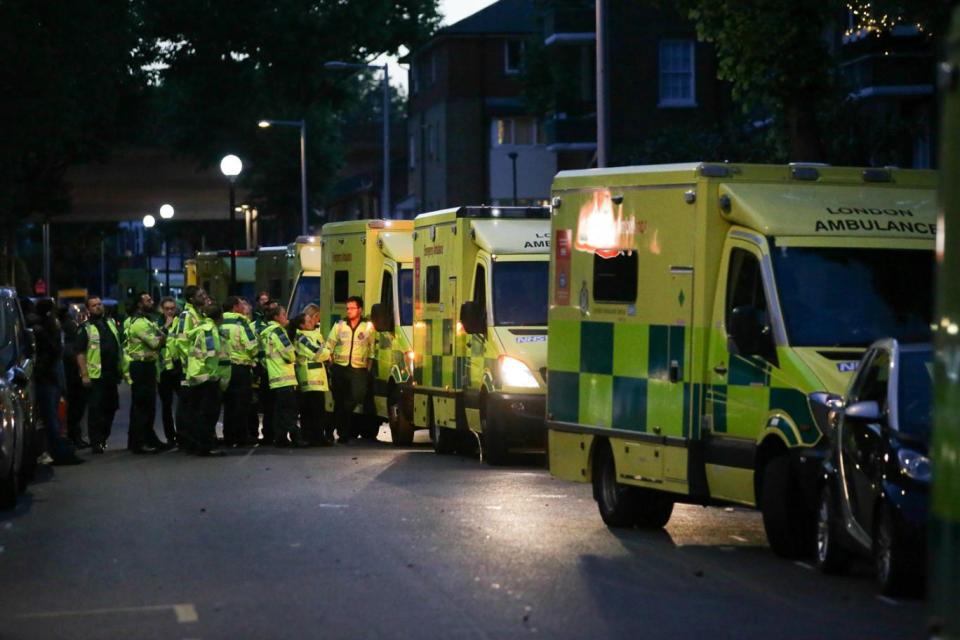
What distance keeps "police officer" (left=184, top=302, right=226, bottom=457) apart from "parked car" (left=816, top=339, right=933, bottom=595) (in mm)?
11344

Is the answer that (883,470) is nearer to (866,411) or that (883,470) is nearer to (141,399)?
(866,411)

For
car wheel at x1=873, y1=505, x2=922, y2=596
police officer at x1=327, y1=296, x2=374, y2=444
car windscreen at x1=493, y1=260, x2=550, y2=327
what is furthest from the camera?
police officer at x1=327, y1=296, x2=374, y2=444

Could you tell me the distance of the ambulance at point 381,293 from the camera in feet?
82.3

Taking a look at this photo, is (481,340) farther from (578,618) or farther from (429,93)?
(429,93)

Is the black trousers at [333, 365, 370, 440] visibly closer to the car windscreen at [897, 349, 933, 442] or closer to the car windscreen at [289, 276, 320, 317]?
the car windscreen at [289, 276, 320, 317]

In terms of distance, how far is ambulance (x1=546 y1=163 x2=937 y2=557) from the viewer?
42.6 feet

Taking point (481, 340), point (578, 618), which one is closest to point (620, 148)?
point (481, 340)

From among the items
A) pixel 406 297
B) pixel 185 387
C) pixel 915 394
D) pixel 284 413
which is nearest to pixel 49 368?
pixel 185 387

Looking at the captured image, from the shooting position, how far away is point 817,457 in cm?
1252

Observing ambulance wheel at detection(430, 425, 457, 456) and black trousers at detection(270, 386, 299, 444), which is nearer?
ambulance wheel at detection(430, 425, 457, 456)

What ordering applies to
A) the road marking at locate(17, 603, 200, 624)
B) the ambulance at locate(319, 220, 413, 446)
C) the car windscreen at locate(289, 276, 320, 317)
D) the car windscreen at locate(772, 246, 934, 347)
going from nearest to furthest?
the road marking at locate(17, 603, 200, 624), the car windscreen at locate(772, 246, 934, 347), the ambulance at locate(319, 220, 413, 446), the car windscreen at locate(289, 276, 320, 317)

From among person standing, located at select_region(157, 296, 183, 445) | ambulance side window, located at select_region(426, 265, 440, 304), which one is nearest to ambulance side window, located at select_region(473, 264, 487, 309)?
ambulance side window, located at select_region(426, 265, 440, 304)

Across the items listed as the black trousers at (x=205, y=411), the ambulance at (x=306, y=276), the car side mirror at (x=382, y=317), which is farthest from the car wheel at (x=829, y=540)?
the ambulance at (x=306, y=276)

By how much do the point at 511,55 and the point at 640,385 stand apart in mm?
67190
